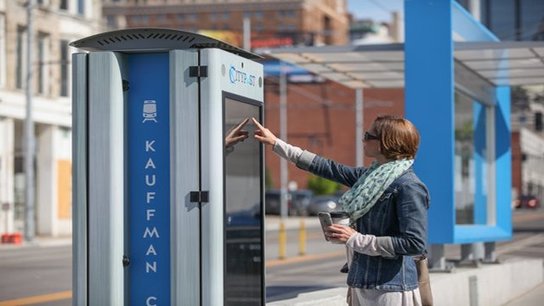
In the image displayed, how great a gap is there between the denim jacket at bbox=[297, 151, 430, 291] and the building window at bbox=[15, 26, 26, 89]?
36670mm

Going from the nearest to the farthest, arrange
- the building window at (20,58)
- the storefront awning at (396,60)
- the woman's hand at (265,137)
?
the woman's hand at (265,137), the storefront awning at (396,60), the building window at (20,58)

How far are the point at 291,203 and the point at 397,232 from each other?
6811cm

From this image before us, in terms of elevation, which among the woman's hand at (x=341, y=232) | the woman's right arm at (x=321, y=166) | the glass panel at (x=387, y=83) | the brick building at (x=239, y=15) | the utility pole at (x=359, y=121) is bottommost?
the woman's hand at (x=341, y=232)

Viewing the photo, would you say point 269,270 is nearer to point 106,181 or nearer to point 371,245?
point 106,181

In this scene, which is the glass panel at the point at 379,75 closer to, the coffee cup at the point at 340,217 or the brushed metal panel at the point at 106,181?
the brushed metal panel at the point at 106,181

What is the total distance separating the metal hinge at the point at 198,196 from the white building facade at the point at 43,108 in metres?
34.4

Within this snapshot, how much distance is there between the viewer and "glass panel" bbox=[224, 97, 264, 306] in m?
7.09

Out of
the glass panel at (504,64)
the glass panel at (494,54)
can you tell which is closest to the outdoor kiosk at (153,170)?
the glass panel at (494,54)

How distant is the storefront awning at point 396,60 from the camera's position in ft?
47.3

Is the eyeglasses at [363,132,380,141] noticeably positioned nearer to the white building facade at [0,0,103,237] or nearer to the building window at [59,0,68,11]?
the white building facade at [0,0,103,237]

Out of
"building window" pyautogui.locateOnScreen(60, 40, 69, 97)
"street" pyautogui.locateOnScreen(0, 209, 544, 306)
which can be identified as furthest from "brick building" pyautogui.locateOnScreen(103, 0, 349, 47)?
"street" pyautogui.locateOnScreen(0, 209, 544, 306)

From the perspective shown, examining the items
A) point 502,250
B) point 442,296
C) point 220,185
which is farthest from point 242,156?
point 502,250

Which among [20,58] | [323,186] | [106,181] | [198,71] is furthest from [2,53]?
[323,186]

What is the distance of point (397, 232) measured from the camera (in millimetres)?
5574
